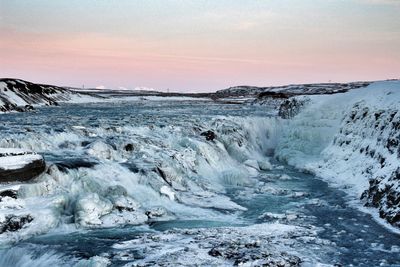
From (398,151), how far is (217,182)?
8233 mm

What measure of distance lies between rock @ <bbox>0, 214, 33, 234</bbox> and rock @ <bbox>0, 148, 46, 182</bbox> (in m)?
2.10

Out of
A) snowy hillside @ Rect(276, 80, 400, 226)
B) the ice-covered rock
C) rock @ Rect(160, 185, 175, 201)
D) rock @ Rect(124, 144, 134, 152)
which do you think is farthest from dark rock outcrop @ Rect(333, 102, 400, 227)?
rock @ Rect(124, 144, 134, 152)

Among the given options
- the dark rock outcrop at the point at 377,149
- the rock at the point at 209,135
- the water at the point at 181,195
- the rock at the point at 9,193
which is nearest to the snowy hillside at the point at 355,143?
the dark rock outcrop at the point at 377,149

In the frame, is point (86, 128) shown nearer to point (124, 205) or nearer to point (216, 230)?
point (124, 205)

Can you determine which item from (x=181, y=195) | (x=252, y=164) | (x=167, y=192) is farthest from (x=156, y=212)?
(x=252, y=164)

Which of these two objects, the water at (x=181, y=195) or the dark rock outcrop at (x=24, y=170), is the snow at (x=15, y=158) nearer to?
the dark rock outcrop at (x=24, y=170)

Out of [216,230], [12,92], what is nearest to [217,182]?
[216,230]

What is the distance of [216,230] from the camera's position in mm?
13523

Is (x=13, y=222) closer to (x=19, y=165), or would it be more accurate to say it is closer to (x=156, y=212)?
(x=19, y=165)

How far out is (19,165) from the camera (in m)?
14.9

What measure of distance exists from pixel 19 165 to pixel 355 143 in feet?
59.1

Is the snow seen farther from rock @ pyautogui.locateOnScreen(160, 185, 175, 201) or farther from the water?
rock @ pyautogui.locateOnScreen(160, 185, 175, 201)

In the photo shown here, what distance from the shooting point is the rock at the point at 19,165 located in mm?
14664

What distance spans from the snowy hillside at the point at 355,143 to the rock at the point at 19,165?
11.8 metres
